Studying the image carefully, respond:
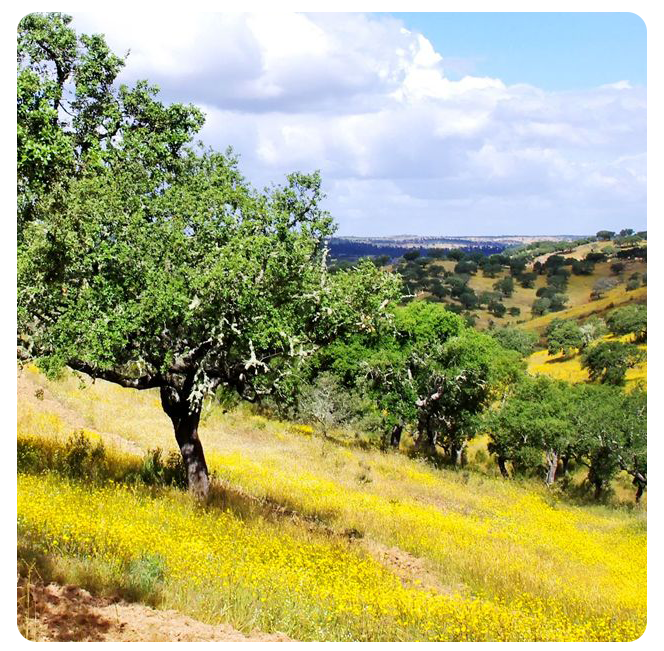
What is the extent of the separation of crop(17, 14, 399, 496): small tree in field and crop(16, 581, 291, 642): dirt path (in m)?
4.19

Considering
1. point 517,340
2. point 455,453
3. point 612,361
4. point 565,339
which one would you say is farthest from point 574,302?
point 455,453

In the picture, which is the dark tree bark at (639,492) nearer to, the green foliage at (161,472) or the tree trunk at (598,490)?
the tree trunk at (598,490)

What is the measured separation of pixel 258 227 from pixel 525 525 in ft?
61.2

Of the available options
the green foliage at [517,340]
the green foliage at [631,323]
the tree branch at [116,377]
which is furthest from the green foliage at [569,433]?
the green foliage at [517,340]

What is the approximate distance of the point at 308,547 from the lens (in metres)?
13.5

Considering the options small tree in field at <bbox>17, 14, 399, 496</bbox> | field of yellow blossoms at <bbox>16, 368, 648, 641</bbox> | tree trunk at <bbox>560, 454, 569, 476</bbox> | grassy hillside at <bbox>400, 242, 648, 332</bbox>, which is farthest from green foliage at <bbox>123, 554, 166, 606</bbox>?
grassy hillside at <bbox>400, 242, 648, 332</bbox>

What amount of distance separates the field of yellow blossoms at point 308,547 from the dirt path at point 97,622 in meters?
0.35

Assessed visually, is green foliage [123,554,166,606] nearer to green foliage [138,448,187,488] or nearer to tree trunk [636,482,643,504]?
green foliage [138,448,187,488]

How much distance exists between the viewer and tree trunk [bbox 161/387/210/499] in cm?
1510

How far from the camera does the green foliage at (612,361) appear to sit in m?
87.2

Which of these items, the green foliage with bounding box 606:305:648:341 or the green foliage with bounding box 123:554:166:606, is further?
the green foliage with bounding box 606:305:648:341

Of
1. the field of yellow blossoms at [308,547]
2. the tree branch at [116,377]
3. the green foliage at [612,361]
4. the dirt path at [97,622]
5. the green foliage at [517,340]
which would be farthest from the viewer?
the green foliage at [517,340]

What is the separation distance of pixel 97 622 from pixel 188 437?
7.44 m
